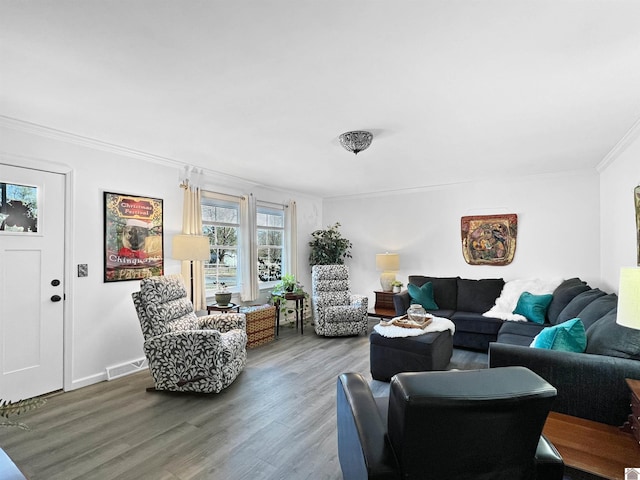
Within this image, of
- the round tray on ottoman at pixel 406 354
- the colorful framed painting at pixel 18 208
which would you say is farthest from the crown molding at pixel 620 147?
the colorful framed painting at pixel 18 208

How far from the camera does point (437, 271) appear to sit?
585 cm

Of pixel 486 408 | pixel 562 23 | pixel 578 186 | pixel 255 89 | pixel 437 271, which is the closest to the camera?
pixel 486 408

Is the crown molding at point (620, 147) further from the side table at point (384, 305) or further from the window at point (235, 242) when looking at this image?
the window at point (235, 242)

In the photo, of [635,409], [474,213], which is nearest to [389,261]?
[474,213]

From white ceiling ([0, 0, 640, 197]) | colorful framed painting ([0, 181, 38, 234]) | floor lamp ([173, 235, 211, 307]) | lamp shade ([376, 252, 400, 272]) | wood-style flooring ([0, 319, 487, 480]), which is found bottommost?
wood-style flooring ([0, 319, 487, 480])

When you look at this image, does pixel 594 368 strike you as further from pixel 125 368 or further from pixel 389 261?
pixel 125 368

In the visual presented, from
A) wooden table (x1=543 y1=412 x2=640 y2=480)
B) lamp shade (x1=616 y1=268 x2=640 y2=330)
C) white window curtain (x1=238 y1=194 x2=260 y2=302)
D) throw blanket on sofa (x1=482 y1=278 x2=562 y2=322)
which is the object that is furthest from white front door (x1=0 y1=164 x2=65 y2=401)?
throw blanket on sofa (x1=482 y1=278 x2=562 y2=322)

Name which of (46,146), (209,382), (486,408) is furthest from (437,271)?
(46,146)

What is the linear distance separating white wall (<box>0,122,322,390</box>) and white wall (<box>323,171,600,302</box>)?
155 inches

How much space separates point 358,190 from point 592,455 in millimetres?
5193

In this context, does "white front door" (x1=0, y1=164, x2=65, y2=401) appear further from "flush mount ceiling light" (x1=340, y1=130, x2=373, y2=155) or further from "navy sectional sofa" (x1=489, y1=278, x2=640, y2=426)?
"navy sectional sofa" (x1=489, y1=278, x2=640, y2=426)

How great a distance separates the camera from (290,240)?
6250 mm

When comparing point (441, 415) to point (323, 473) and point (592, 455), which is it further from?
point (323, 473)

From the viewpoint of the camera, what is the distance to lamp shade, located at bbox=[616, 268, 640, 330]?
151 centimetres
